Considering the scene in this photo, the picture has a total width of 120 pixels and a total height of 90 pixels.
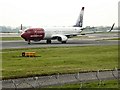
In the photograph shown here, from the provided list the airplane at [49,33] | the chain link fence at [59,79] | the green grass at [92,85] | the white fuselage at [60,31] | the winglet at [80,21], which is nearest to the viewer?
the green grass at [92,85]

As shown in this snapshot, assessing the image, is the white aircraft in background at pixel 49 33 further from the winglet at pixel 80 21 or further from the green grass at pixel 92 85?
the green grass at pixel 92 85

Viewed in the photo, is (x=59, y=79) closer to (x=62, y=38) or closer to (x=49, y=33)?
(x=62, y=38)

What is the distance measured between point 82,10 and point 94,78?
83.6 metres

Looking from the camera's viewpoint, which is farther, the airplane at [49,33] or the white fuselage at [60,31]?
the white fuselage at [60,31]

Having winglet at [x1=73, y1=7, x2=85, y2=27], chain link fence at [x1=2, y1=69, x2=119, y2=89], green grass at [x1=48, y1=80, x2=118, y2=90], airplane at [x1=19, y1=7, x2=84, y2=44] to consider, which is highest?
winglet at [x1=73, y1=7, x2=85, y2=27]

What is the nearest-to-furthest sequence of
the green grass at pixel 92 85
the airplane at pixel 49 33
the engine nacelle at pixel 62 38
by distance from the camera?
1. the green grass at pixel 92 85
2. the airplane at pixel 49 33
3. the engine nacelle at pixel 62 38

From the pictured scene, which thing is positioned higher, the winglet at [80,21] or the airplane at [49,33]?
the winglet at [80,21]

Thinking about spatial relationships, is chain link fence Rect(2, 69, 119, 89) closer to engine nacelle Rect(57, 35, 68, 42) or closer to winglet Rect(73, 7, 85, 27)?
engine nacelle Rect(57, 35, 68, 42)

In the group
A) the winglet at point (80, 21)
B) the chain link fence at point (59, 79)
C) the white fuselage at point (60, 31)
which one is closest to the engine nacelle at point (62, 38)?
the white fuselage at point (60, 31)

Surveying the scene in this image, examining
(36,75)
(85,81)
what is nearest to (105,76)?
(85,81)

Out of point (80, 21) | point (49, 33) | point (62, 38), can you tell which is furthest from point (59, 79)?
point (80, 21)

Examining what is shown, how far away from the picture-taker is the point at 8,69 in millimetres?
35438

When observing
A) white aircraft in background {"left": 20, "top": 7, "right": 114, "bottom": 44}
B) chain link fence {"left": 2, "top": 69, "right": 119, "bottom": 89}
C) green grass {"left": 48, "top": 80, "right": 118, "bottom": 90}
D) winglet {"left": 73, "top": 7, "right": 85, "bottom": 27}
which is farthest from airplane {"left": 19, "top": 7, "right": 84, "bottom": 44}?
green grass {"left": 48, "top": 80, "right": 118, "bottom": 90}

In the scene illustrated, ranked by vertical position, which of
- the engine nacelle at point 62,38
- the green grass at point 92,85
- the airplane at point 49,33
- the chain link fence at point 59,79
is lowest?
the chain link fence at point 59,79
